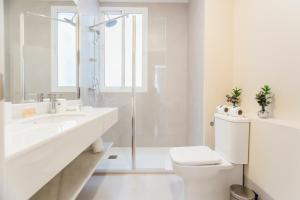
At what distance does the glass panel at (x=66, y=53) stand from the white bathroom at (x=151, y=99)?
0.01 meters

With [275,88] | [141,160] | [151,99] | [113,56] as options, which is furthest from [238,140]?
[113,56]

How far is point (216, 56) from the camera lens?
2178mm

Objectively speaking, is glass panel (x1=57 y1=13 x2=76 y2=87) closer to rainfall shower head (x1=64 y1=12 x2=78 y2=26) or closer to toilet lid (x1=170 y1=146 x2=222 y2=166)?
rainfall shower head (x1=64 y1=12 x2=78 y2=26)

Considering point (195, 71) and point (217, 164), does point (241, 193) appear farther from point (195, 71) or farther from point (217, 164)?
point (195, 71)

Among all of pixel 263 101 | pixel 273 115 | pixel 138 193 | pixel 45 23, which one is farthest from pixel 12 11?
pixel 273 115

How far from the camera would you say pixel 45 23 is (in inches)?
68.3

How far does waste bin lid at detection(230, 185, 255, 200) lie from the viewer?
5.13ft

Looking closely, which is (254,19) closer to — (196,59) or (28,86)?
(196,59)

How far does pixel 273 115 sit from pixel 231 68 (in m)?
0.78

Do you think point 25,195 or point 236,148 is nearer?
point 25,195

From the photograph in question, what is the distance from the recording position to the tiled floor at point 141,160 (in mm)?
2459

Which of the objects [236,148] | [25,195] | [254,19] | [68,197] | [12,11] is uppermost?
[254,19]

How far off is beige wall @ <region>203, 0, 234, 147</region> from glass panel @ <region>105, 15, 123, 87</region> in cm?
138

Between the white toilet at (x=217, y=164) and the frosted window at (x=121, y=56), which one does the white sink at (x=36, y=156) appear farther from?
the frosted window at (x=121, y=56)
